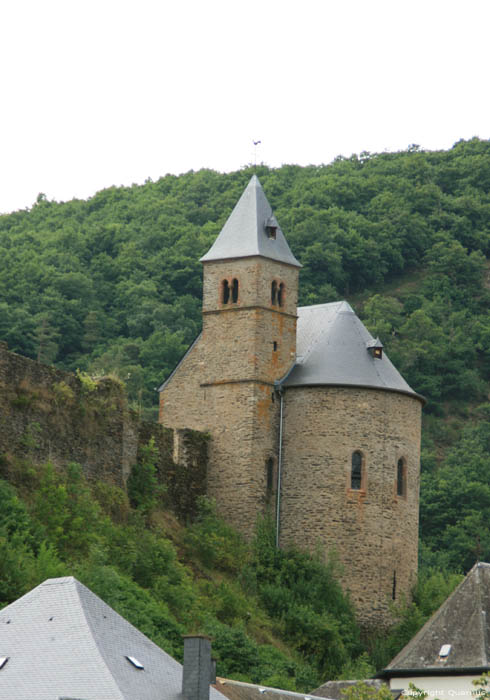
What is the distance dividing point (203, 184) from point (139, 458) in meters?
45.2

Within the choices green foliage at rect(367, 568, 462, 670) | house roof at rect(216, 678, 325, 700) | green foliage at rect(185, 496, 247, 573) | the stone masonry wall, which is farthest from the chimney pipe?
the stone masonry wall

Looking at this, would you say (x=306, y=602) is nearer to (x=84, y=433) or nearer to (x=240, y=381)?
(x=240, y=381)

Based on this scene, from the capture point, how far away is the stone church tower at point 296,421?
49594 millimetres

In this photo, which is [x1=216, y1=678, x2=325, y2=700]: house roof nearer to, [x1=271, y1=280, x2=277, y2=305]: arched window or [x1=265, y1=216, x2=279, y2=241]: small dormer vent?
[x1=271, y1=280, x2=277, y2=305]: arched window

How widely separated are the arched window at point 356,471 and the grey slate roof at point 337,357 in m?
1.88

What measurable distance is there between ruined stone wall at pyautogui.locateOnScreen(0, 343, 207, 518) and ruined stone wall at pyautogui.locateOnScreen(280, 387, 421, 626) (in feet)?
8.48

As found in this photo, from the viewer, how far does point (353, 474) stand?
50.0m

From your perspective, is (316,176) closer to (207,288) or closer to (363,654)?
(207,288)

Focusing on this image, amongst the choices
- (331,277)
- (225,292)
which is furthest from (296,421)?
(331,277)

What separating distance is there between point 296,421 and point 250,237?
5.30m

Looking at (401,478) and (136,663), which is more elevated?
(401,478)

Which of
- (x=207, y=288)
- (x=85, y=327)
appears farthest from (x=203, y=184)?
(x=207, y=288)

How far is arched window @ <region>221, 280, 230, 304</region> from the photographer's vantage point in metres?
51.5

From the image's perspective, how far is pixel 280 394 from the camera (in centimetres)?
5059
